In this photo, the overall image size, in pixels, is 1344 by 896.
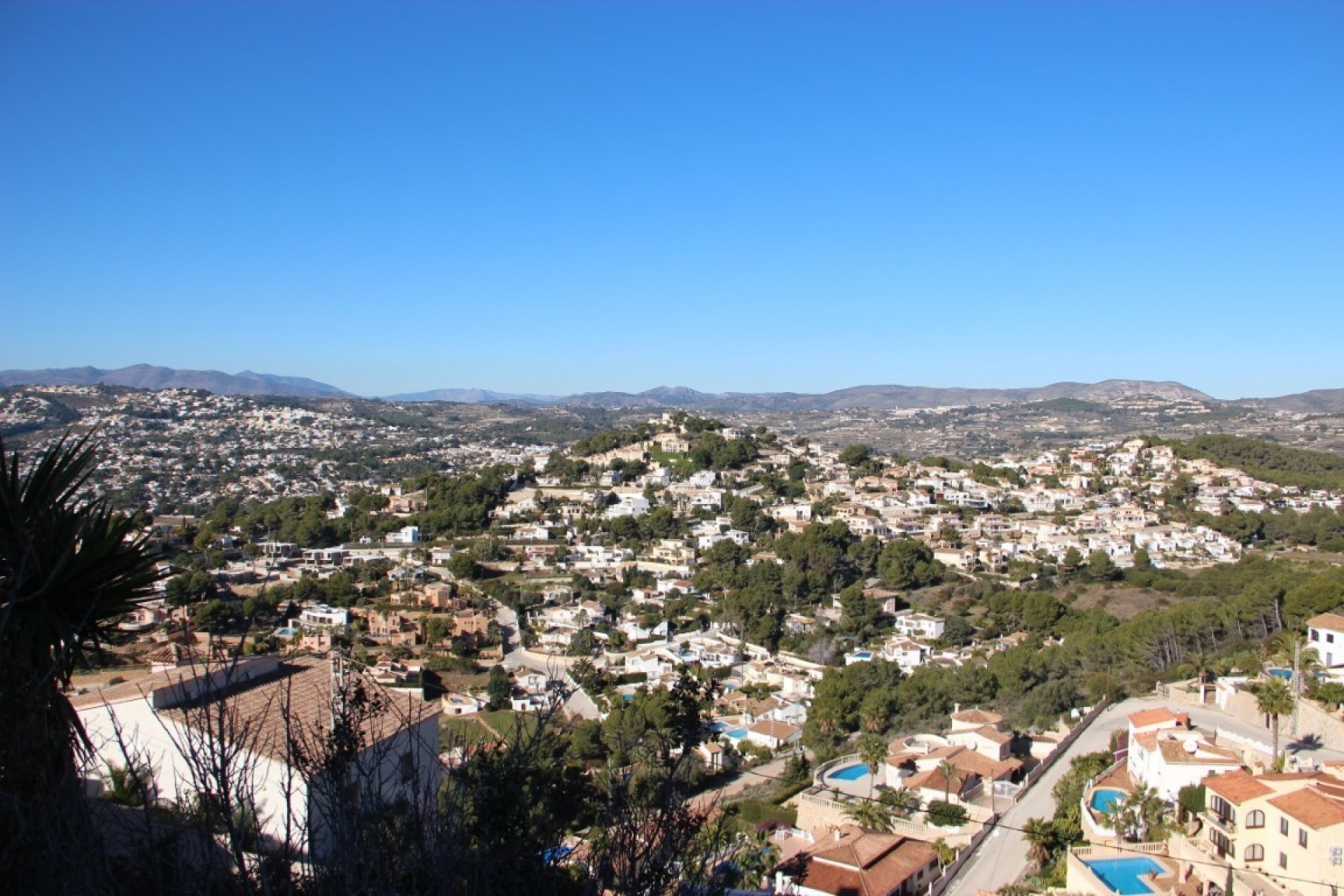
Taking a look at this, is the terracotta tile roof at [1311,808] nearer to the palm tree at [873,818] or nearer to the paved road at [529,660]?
the palm tree at [873,818]

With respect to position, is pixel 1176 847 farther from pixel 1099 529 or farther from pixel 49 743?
pixel 1099 529

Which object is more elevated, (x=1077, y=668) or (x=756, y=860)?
(x=756, y=860)

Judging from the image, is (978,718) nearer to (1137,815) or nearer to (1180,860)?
(1137,815)

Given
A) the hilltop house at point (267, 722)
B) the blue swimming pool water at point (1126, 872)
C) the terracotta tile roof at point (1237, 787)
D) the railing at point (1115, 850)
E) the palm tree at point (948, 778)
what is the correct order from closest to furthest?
1. the hilltop house at point (267, 722)
2. the blue swimming pool water at point (1126, 872)
3. the terracotta tile roof at point (1237, 787)
4. the railing at point (1115, 850)
5. the palm tree at point (948, 778)

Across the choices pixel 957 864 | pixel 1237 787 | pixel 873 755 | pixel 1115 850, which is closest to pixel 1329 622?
pixel 1237 787

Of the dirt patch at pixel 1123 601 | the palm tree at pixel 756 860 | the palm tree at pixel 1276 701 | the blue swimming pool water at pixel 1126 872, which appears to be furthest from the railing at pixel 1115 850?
the dirt patch at pixel 1123 601
